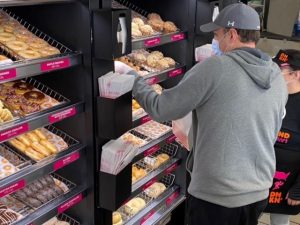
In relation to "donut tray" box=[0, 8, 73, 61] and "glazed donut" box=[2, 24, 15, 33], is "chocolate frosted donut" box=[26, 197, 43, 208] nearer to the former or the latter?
"donut tray" box=[0, 8, 73, 61]

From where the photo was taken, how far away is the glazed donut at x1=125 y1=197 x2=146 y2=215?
285cm

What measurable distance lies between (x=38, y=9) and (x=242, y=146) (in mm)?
1305

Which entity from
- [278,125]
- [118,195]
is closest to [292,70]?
[278,125]

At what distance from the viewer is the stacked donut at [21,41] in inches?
78.0

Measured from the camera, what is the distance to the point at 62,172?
2.42 m

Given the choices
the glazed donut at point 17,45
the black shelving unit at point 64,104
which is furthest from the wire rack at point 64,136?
the glazed donut at point 17,45

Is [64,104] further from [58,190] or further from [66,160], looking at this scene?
[58,190]

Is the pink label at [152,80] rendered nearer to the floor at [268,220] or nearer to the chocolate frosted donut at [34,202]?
the chocolate frosted donut at [34,202]

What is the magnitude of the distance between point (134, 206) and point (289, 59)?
4.98 feet

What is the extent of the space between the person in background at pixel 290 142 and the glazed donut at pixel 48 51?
1.57 m

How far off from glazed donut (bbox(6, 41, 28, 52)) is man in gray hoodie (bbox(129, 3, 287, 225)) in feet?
2.00

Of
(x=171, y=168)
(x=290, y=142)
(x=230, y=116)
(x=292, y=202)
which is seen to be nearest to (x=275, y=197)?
(x=292, y=202)

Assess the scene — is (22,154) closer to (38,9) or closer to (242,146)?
(38,9)

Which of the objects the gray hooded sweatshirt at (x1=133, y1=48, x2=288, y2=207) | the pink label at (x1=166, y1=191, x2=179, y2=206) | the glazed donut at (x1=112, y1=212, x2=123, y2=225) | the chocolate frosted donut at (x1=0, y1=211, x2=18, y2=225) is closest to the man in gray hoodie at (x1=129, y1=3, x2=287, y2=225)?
the gray hooded sweatshirt at (x1=133, y1=48, x2=288, y2=207)
